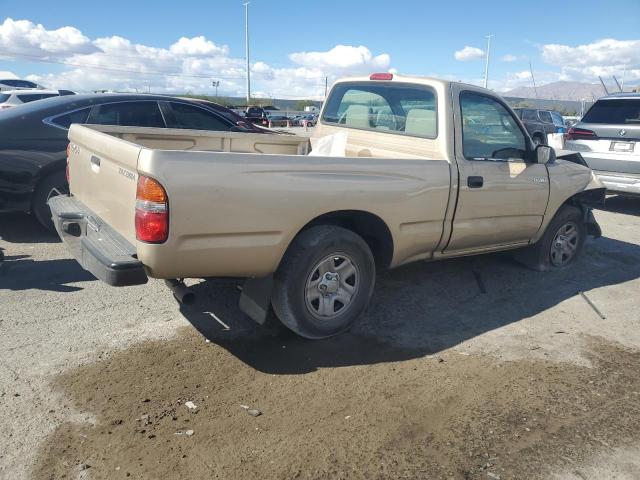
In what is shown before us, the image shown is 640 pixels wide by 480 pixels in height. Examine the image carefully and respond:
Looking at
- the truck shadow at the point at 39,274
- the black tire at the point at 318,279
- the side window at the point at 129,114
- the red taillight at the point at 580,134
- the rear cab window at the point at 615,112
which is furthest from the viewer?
the red taillight at the point at 580,134

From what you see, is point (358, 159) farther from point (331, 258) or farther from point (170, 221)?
point (170, 221)

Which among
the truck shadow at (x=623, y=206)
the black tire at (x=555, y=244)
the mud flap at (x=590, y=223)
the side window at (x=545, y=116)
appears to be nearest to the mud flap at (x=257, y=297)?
the black tire at (x=555, y=244)

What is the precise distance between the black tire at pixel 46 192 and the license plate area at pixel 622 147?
8140mm

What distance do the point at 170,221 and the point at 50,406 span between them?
1.24 m

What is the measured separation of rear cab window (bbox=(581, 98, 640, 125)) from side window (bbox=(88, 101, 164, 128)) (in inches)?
284

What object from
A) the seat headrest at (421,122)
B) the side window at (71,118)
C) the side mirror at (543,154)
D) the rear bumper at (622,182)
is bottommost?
the rear bumper at (622,182)

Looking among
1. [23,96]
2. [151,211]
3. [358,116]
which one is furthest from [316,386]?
[23,96]

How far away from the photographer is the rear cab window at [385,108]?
4676 mm

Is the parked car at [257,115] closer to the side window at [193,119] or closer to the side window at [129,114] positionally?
the side window at [193,119]

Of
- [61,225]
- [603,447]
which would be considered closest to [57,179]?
[61,225]

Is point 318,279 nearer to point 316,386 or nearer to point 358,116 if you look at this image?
point 316,386

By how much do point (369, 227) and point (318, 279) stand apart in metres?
0.62

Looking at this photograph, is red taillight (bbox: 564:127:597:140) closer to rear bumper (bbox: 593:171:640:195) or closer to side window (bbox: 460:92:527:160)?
rear bumper (bbox: 593:171:640:195)

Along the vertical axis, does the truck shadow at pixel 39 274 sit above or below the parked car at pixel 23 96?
below
